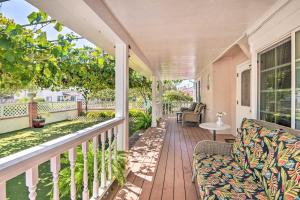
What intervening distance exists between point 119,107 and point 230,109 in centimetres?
420

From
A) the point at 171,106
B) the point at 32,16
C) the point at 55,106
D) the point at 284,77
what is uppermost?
the point at 32,16

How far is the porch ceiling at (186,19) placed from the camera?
2096 millimetres

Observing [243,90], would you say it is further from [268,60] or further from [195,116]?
[195,116]

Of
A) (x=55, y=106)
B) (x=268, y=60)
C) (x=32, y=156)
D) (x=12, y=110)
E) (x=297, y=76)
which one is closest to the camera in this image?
(x=32, y=156)

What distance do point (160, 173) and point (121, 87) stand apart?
154 centimetres

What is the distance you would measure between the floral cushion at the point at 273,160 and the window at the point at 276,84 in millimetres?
631

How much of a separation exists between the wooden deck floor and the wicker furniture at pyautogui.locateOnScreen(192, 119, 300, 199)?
1.93ft

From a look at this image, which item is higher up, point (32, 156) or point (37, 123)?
point (32, 156)

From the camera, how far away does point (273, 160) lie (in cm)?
151

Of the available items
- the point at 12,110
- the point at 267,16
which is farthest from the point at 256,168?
the point at 12,110

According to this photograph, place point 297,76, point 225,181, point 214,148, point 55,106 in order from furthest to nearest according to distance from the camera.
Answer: point 55,106 < point 214,148 < point 297,76 < point 225,181

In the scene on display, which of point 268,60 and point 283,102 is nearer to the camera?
point 283,102

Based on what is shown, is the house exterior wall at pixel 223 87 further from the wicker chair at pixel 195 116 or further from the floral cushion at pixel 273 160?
the floral cushion at pixel 273 160

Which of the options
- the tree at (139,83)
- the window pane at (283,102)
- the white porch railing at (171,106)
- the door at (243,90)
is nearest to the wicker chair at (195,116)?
the door at (243,90)
